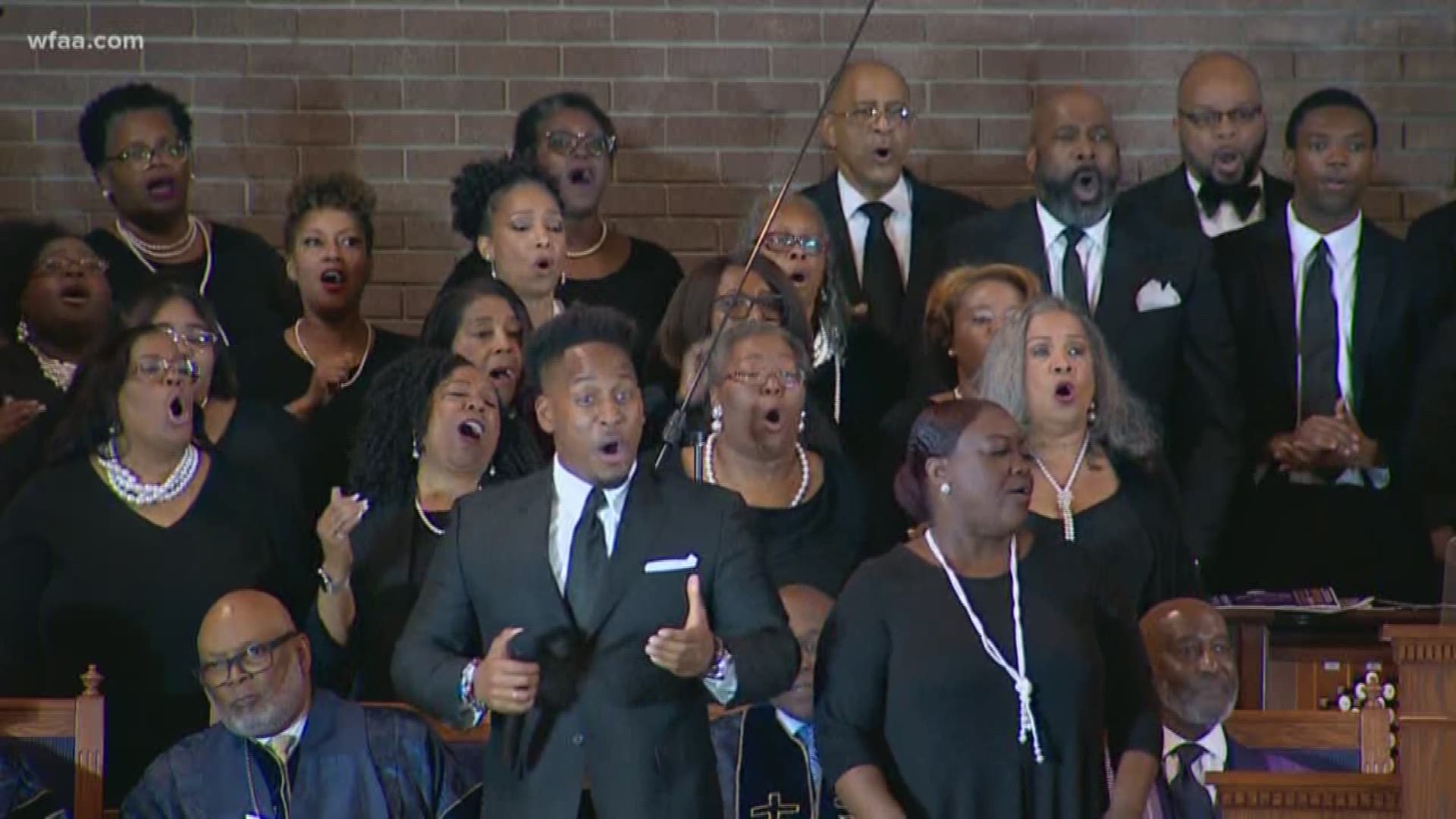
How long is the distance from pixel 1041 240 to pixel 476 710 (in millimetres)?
2720

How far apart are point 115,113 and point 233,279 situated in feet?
1.78

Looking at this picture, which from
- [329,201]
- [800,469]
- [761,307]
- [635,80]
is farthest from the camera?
[635,80]

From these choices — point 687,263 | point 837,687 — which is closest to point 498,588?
point 837,687

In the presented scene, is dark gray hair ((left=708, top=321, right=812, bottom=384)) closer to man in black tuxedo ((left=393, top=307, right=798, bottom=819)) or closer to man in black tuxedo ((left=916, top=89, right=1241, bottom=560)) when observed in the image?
man in black tuxedo ((left=393, top=307, right=798, bottom=819))

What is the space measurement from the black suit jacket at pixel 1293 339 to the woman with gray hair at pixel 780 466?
1518 millimetres

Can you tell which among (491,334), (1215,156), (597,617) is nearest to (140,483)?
(491,334)

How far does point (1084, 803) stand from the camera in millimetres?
4945

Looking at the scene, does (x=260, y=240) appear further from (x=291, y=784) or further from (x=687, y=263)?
(x=291, y=784)

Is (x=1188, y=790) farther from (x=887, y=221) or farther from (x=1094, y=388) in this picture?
(x=887, y=221)

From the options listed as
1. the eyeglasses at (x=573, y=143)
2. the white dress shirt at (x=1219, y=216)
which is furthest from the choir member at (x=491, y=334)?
the white dress shirt at (x=1219, y=216)

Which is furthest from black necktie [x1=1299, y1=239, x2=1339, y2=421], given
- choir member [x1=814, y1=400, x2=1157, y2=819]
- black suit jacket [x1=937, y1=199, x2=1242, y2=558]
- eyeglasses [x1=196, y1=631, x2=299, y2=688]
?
eyeglasses [x1=196, y1=631, x2=299, y2=688]

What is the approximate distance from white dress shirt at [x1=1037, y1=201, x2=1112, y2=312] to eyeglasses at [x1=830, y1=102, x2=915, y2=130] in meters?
0.52

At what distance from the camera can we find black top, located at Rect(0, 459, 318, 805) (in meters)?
5.96

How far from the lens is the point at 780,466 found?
6.02 metres
